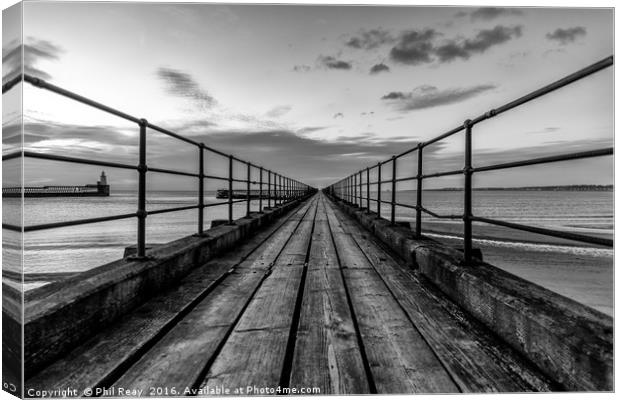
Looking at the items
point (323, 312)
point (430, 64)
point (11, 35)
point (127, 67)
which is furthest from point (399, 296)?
point (127, 67)

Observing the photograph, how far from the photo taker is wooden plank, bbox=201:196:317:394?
3.55 feet

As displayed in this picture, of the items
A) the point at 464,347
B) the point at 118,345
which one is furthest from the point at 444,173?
the point at 118,345

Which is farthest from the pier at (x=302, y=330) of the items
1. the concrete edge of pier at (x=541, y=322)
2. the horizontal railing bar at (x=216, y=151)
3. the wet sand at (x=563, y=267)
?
the wet sand at (x=563, y=267)

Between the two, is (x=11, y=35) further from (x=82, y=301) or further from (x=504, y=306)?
(x=504, y=306)

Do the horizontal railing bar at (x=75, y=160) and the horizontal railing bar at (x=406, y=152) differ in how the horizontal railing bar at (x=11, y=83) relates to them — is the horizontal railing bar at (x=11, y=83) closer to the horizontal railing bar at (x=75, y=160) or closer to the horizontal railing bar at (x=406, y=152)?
the horizontal railing bar at (x=75, y=160)

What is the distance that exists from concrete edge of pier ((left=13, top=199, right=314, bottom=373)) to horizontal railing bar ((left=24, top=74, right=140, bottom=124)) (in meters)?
0.76

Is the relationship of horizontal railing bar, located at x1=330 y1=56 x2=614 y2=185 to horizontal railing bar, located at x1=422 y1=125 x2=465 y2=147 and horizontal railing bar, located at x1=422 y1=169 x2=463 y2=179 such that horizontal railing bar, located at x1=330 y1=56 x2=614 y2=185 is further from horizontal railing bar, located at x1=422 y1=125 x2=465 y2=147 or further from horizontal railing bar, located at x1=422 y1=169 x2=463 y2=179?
horizontal railing bar, located at x1=422 y1=169 x2=463 y2=179

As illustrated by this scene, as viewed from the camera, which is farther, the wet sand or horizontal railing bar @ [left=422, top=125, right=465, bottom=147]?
the wet sand

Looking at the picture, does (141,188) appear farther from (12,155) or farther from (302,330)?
(302,330)

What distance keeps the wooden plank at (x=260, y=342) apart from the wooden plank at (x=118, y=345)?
321 millimetres

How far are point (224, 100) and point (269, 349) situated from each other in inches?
125

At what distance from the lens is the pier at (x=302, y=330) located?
1.05 metres

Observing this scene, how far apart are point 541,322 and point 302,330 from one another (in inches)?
35.2

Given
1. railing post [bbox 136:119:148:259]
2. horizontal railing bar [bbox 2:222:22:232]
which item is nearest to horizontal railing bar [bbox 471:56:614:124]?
railing post [bbox 136:119:148:259]
